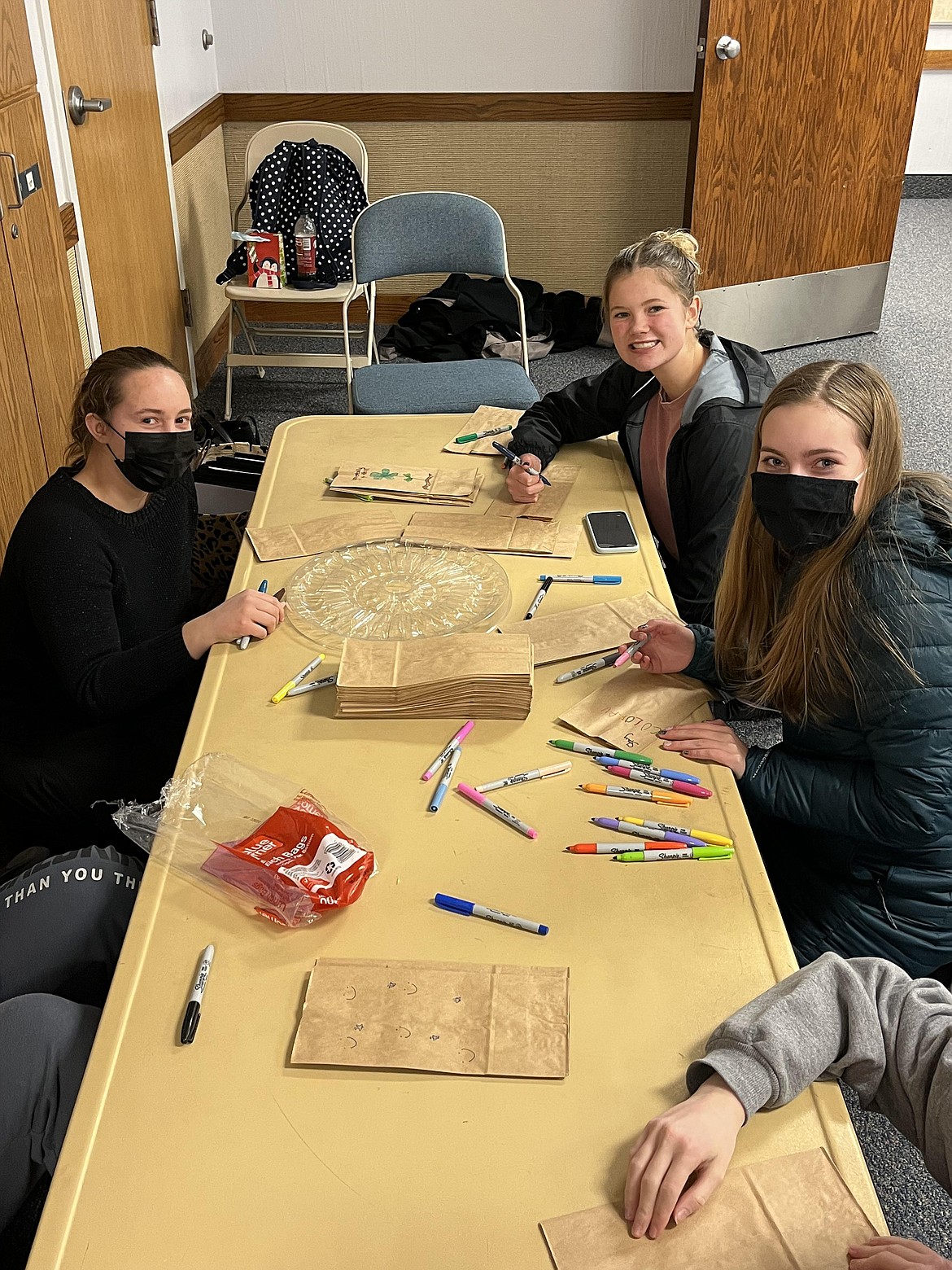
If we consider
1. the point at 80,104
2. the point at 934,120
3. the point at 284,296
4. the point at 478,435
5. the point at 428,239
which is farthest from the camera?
the point at 934,120

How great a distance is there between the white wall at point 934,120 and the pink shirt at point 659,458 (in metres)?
5.15

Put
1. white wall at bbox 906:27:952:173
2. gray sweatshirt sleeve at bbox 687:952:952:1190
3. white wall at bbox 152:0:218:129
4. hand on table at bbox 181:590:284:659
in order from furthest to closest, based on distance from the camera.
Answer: white wall at bbox 906:27:952:173 → white wall at bbox 152:0:218:129 → hand on table at bbox 181:590:284:659 → gray sweatshirt sleeve at bbox 687:952:952:1190

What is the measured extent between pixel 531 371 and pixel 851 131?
58.0 inches

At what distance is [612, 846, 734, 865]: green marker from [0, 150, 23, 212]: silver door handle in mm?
1928

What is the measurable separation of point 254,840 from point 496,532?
819 millimetres

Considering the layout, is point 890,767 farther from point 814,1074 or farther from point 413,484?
point 413,484

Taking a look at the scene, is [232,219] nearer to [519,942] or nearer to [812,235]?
[812,235]

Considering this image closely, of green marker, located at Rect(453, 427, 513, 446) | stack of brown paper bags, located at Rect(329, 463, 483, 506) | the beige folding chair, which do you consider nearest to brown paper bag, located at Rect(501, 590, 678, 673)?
stack of brown paper bags, located at Rect(329, 463, 483, 506)

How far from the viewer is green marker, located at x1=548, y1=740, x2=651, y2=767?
133 centimetres

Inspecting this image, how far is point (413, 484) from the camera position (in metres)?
2.01

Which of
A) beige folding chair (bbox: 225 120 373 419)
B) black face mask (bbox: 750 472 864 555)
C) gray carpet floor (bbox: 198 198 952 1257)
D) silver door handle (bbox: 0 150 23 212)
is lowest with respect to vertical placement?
gray carpet floor (bbox: 198 198 952 1257)

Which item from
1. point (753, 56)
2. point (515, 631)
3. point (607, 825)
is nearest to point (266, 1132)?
point (607, 825)

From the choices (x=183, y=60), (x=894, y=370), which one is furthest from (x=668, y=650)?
(x=183, y=60)

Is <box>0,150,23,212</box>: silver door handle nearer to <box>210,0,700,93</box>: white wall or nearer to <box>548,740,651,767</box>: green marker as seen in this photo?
<box>548,740,651,767</box>: green marker
